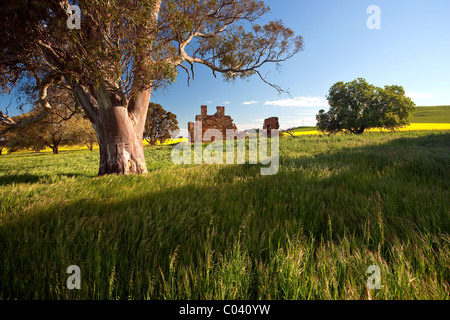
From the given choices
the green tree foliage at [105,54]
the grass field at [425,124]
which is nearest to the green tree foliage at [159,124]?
the grass field at [425,124]

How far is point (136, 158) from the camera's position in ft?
18.1

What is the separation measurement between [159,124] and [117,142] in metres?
42.4

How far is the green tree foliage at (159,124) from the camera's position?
4269cm

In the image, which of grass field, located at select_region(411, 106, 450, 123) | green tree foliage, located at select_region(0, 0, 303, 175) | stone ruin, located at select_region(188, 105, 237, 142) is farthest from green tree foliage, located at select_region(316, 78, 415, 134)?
green tree foliage, located at select_region(0, 0, 303, 175)

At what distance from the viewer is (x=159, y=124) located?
44406 mm

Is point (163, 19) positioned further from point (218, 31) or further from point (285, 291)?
point (285, 291)

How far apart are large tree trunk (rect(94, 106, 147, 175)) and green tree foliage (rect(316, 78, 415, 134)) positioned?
35.2 m

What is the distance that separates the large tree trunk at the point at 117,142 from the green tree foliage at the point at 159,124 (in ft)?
129

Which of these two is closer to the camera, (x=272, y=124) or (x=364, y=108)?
(x=272, y=124)

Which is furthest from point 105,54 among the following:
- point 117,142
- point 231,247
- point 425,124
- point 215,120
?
Result: point 425,124

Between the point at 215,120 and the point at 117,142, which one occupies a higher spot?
the point at 215,120

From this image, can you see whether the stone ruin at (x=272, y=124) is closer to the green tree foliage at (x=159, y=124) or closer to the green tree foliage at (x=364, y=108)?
the green tree foliage at (x=364, y=108)

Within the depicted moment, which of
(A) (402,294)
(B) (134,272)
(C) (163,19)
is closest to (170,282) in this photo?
(B) (134,272)

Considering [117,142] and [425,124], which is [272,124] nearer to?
[117,142]
